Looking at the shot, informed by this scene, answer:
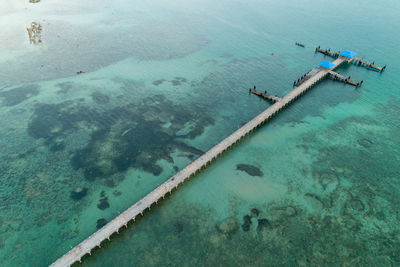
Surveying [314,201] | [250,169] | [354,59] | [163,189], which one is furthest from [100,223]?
[354,59]

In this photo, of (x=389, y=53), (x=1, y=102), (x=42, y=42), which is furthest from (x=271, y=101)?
(x=42, y=42)

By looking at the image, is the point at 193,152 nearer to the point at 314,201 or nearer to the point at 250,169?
the point at 250,169

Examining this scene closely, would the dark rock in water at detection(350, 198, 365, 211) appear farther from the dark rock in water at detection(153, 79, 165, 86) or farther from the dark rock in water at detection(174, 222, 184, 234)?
the dark rock in water at detection(153, 79, 165, 86)

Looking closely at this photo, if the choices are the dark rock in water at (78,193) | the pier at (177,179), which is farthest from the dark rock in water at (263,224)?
the dark rock in water at (78,193)

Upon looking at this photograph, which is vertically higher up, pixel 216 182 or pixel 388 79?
pixel 388 79

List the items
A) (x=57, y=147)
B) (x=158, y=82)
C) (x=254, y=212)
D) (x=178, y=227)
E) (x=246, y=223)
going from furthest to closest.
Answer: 1. (x=158, y=82)
2. (x=57, y=147)
3. (x=254, y=212)
4. (x=246, y=223)
5. (x=178, y=227)

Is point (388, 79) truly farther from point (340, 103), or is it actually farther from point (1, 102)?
point (1, 102)
